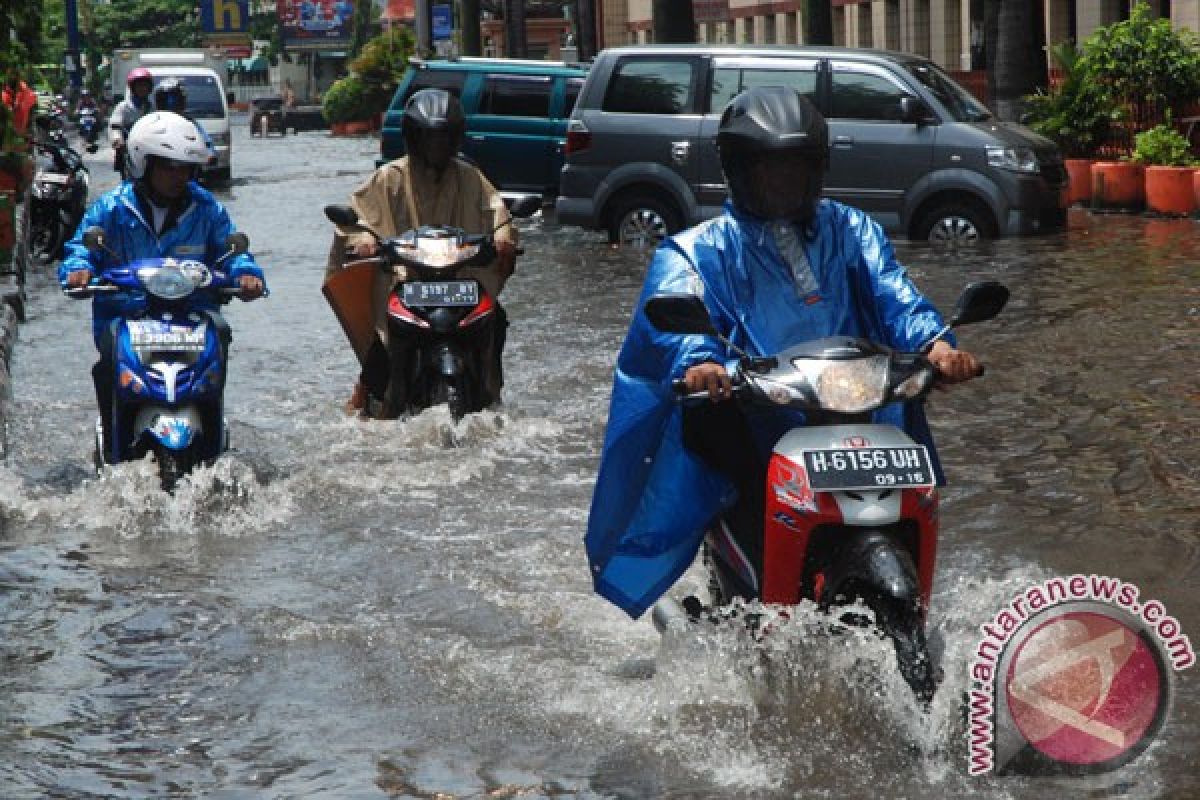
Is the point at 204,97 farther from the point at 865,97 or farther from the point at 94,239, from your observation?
the point at 94,239

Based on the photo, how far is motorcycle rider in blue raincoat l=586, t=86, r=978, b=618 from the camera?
5340 millimetres

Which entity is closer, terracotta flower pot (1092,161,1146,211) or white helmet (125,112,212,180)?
white helmet (125,112,212,180)

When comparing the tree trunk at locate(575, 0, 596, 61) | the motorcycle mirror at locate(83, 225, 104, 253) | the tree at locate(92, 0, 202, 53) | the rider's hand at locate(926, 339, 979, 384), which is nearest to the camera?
the rider's hand at locate(926, 339, 979, 384)

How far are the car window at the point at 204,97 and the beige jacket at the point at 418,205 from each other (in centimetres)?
2577

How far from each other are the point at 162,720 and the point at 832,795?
184 centimetres

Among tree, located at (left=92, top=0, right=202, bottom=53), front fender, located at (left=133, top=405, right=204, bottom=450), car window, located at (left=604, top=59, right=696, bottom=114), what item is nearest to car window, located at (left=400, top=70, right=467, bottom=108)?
car window, located at (left=604, top=59, right=696, bottom=114)

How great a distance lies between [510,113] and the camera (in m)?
23.9

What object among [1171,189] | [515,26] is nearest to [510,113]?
[1171,189]

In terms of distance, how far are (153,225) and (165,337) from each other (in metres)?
0.64

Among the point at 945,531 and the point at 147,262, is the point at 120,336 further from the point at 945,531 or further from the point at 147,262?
the point at 945,531

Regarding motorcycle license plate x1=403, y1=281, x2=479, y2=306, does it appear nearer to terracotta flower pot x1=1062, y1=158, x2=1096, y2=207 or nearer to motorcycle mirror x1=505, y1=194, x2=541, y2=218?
motorcycle mirror x1=505, y1=194, x2=541, y2=218

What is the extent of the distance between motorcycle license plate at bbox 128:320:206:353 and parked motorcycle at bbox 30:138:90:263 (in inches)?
456

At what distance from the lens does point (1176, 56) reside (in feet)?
76.7

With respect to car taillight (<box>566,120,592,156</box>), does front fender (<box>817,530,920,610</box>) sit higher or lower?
lower
